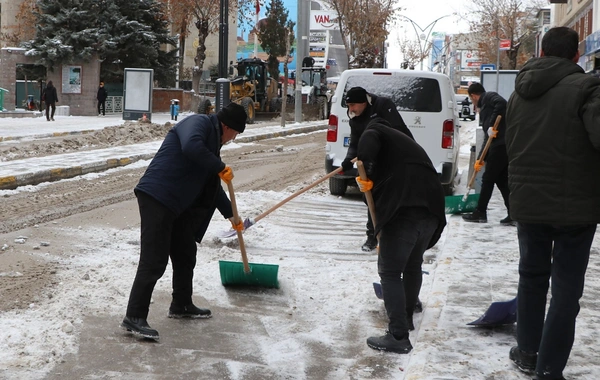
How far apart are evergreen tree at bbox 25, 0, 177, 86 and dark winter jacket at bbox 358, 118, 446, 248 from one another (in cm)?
3627

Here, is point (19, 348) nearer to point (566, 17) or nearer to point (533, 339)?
point (533, 339)

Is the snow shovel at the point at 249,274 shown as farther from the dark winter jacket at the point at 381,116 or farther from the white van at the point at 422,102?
the white van at the point at 422,102

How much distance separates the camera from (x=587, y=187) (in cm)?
418

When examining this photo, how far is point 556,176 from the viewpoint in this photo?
4.21 metres

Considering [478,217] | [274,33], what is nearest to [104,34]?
[274,33]

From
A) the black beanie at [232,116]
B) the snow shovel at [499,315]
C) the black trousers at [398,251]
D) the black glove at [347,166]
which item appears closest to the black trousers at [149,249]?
the black beanie at [232,116]

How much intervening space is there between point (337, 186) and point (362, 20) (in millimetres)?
40228

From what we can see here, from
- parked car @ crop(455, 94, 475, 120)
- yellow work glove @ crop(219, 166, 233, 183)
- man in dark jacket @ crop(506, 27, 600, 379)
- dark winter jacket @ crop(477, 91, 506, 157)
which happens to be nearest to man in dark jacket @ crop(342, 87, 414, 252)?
yellow work glove @ crop(219, 166, 233, 183)

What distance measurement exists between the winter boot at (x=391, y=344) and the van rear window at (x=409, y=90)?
6.81 meters

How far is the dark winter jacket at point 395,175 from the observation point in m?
5.19

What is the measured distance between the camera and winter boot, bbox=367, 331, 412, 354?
208 inches

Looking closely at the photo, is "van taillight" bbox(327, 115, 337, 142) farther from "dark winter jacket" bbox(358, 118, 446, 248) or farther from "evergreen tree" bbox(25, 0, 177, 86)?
"evergreen tree" bbox(25, 0, 177, 86)

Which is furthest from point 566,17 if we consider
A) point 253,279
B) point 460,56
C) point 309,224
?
point 460,56

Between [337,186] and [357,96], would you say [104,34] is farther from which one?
[357,96]
